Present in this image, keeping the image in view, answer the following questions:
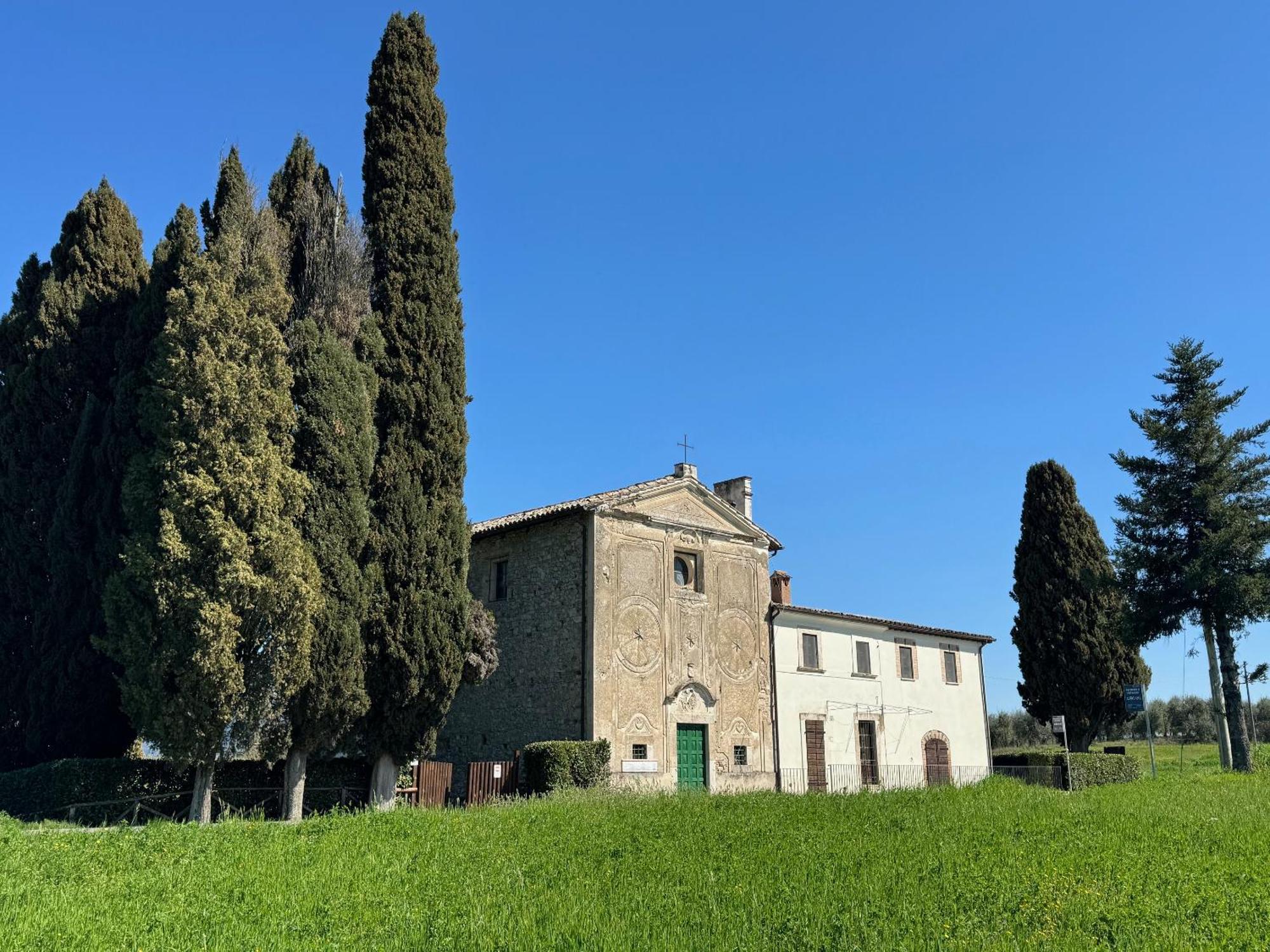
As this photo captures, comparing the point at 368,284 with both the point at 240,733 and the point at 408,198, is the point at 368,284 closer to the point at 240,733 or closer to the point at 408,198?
the point at 408,198

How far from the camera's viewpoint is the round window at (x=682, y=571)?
2653 centimetres

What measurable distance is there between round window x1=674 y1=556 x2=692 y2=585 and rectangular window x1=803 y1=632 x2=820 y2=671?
4495 millimetres

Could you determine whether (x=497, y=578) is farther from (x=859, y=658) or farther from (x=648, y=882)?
(x=648, y=882)

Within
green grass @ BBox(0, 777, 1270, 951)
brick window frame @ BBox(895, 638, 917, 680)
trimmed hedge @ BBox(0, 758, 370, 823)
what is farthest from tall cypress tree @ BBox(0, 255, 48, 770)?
brick window frame @ BBox(895, 638, 917, 680)

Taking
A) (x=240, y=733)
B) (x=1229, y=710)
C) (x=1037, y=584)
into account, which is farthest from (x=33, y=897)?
(x=1037, y=584)

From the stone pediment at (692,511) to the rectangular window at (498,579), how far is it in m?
4.19

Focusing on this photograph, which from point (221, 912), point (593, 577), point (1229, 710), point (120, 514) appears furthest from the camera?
point (1229, 710)

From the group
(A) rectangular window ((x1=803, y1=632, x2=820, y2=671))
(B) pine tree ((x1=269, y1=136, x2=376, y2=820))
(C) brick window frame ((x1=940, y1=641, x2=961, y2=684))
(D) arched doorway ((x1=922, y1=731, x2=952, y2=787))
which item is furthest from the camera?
(C) brick window frame ((x1=940, y1=641, x2=961, y2=684))

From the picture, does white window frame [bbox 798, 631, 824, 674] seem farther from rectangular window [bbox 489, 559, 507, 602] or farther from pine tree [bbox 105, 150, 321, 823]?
pine tree [bbox 105, 150, 321, 823]

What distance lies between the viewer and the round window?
26.5 m

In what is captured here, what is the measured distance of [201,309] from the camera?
17125mm

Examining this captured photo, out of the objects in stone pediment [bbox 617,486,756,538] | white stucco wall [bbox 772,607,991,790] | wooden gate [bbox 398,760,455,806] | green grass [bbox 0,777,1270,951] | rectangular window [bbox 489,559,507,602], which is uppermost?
stone pediment [bbox 617,486,756,538]

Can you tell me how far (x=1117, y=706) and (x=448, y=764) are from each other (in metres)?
25.2

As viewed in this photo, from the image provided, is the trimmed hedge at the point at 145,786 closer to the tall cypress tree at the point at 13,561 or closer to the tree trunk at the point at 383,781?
the tree trunk at the point at 383,781
